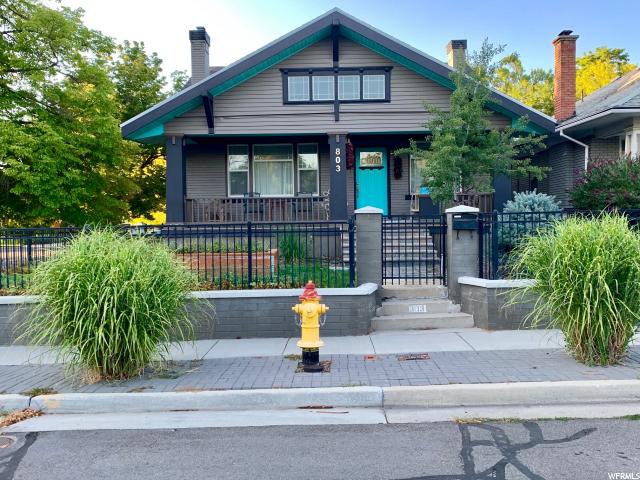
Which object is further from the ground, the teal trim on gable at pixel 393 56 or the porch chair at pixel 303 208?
the teal trim on gable at pixel 393 56

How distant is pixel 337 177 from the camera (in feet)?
49.8

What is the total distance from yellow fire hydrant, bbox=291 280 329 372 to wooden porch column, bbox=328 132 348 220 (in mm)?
8893

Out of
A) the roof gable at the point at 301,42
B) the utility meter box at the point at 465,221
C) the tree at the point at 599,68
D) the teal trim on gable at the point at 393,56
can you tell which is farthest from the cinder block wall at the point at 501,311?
the tree at the point at 599,68

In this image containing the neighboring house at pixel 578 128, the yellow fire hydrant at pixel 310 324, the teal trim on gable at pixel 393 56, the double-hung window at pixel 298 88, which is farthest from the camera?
the double-hung window at pixel 298 88

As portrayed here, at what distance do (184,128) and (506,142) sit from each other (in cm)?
879

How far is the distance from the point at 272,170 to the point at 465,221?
9.37 metres

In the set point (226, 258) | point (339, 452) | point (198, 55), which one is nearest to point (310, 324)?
point (339, 452)

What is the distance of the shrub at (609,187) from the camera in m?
10.8

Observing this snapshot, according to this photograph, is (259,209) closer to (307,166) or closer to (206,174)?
(307,166)

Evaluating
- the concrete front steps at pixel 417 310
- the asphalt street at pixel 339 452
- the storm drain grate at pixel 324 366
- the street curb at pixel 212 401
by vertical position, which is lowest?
the asphalt street at pixel 339 452

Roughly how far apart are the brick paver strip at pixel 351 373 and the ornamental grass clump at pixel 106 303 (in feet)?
1.24

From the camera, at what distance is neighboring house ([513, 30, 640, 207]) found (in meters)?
14.0

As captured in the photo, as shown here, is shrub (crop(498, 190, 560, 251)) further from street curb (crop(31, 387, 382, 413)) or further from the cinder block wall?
street curb (crop(31, 387, 382, 413))

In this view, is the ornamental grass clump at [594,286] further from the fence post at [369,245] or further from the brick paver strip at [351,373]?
the fence post at [369,245]
